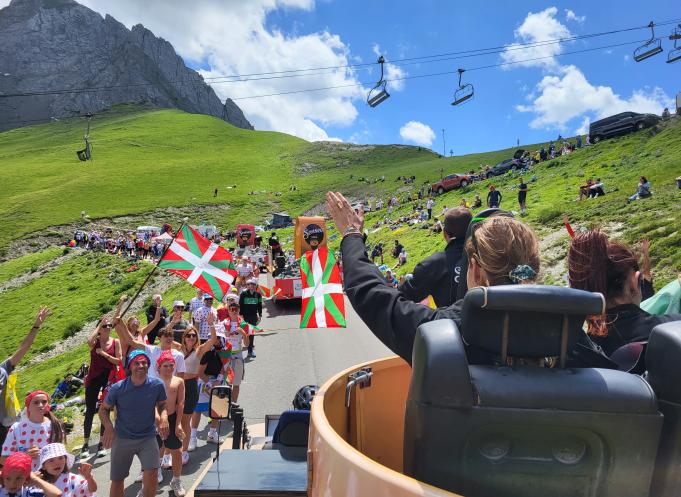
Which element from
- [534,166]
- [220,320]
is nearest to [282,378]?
[220,320]

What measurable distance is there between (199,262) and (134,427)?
257 centimetres

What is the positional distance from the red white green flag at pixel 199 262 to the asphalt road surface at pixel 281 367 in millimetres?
2348

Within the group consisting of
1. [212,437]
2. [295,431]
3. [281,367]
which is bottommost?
[212,437]

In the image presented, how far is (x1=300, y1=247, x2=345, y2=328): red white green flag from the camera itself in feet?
21.8

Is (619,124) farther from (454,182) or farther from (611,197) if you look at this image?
(611,197)

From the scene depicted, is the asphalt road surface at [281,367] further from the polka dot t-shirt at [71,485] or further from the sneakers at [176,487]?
the polka dot t-shirt at [71,485]

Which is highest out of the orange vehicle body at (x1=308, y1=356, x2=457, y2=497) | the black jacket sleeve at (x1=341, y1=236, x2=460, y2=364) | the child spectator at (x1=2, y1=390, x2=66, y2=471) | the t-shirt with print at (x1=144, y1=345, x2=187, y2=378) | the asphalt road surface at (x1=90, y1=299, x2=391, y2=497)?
the black jacket sleeve at (x1=341, y1=236, x2=460, y2=364)

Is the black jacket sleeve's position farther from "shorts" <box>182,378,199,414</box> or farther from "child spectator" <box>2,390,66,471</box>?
"shorts" <box>182,378,199,414</box>

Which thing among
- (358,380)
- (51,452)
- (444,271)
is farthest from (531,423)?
(51,452)

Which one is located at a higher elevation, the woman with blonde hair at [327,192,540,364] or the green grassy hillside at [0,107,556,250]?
the green grassy hillside at [0,107,556,250]

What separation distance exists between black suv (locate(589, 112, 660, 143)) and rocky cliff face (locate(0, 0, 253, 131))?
157m

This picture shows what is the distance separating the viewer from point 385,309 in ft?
6.43

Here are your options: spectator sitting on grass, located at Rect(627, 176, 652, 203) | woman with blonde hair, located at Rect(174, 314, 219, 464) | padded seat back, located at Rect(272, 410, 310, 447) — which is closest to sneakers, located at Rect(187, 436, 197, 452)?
woman with blonde hair, located at Rect(174, 314, 219, 464)

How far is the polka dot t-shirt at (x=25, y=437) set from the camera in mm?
5320
